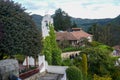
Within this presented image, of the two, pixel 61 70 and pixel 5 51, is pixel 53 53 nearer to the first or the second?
pixel 61 70

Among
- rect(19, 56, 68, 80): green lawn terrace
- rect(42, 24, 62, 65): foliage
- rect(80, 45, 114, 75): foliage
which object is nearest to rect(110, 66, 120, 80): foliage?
rect(80, 45, 114, 75): foliage

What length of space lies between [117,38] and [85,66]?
1859 inches

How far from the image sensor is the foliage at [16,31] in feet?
69.6

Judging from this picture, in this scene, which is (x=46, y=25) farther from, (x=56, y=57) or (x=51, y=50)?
(x=56, y=57)

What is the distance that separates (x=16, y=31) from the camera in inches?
858

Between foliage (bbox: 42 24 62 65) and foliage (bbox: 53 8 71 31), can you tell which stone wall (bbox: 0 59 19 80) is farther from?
foliage (bbox: 53 8 71 31)

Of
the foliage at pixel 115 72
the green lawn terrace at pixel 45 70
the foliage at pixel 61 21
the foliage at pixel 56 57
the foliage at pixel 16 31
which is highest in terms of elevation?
the foliage at pixel 61 21

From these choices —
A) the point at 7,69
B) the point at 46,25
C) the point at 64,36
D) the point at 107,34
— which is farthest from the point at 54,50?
the point at 107,34

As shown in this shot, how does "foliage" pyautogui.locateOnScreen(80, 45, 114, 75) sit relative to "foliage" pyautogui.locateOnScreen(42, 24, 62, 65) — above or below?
below

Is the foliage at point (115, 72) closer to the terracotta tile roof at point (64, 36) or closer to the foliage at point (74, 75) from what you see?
the foliage at point (74, 75)

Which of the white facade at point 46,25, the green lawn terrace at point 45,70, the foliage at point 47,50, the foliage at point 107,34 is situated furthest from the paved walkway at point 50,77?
the foliage at point 107,34

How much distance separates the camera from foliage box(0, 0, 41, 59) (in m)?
21.2

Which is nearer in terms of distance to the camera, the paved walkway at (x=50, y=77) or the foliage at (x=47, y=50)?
the paved walkway at (x=50, y=77)

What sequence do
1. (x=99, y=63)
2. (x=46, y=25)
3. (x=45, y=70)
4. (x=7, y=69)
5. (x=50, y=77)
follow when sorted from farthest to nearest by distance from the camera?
1. (x=99, y=63)
2. (x=46, y=25)
3. (x=45, y=70)
4. (x=50, y=77)
5. (x=7, y=69)
